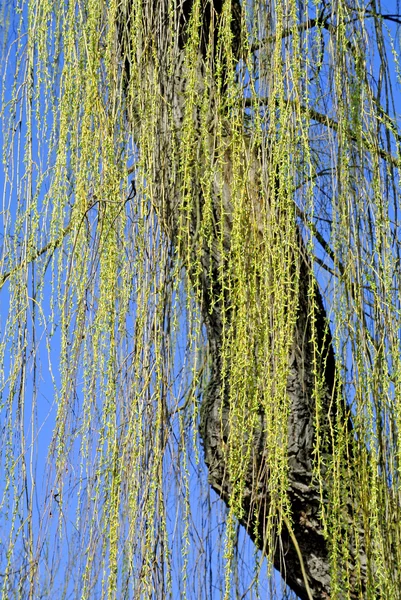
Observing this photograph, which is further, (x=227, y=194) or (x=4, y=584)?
(x=227, y=194)

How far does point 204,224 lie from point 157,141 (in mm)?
280

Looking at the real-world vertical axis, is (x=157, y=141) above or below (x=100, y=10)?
below

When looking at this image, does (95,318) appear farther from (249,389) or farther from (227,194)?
(227,194)

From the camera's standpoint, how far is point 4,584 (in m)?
1.70

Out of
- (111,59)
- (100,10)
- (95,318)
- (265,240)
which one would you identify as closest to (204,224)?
(265,240)

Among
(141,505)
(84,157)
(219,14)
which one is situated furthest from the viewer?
(219,14)

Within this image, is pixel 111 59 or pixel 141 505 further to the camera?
pixel 111 59

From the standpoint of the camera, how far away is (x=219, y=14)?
86.0 inches

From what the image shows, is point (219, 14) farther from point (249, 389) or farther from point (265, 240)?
point (249, 389)

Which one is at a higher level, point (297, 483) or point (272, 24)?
point (272, 24)

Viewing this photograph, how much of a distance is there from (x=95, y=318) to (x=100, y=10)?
725mm

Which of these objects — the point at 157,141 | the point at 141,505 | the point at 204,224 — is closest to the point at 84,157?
the point at 157,141

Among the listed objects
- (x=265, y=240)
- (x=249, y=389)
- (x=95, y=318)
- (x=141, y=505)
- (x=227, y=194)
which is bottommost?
(x=141, y=505)

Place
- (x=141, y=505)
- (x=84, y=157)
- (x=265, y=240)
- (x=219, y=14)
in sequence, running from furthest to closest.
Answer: (x=219, y=14) → (x=84, y=157) → (x=265, y=240) → (x=141, y=505)
